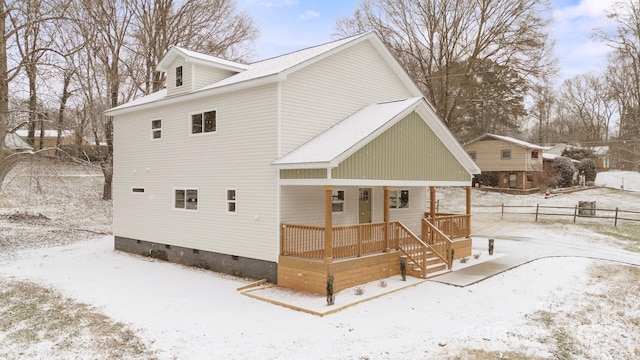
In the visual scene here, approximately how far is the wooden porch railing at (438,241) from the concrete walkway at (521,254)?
588 mm

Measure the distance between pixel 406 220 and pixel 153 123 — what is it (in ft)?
35.7

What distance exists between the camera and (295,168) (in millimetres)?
12516

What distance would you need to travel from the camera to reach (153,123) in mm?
17891

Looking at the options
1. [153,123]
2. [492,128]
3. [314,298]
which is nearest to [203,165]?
[153,123]

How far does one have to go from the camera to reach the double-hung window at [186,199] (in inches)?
634

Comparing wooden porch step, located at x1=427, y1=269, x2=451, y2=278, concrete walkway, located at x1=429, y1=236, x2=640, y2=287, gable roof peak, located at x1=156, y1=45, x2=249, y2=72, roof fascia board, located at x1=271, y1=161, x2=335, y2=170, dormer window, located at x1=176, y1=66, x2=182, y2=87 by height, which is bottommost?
wooden porch step, located at x1=427, y1=269, x2=451, y2=278

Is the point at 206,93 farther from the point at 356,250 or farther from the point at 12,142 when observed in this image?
the point at 12,142

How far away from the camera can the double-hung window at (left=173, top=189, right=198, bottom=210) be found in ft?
52.9

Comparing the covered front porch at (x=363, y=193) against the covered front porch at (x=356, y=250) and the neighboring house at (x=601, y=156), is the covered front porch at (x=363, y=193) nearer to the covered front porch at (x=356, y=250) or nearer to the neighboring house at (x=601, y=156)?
the covered front porch at (x=356, y=250)

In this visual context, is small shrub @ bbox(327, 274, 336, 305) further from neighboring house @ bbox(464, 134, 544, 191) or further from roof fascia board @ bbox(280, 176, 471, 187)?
neighboring house @ bbox(464, 134, 544, 191)

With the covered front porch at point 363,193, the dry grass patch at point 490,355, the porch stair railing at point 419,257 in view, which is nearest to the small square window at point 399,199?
the covered front porch at point 363,193

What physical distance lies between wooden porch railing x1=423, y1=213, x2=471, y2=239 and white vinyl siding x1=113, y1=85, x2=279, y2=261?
21.8 ft

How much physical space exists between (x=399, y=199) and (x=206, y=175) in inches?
302

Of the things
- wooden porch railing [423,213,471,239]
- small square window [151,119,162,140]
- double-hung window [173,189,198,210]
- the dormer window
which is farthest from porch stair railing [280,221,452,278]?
the dormer window
